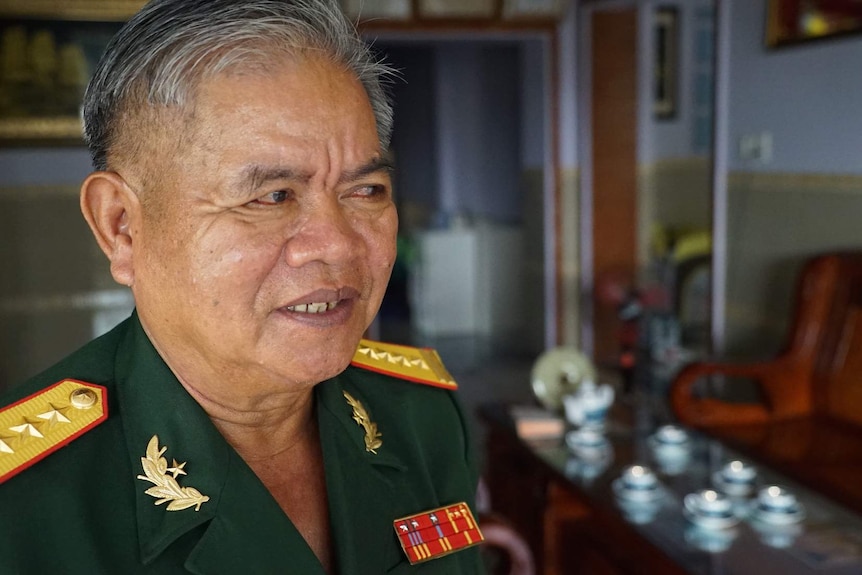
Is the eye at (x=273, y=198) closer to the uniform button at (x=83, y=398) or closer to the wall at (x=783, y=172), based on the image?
the uniform button at (x=83, y=398)

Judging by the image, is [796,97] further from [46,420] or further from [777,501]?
[46,420]

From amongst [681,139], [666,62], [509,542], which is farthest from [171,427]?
[666,62]

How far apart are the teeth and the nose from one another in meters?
0.04

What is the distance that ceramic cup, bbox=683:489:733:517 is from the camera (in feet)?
6.64

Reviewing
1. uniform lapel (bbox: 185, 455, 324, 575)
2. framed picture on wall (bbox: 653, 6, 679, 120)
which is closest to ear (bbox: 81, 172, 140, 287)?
uniform lapel (bbox: 185, 455, 324, 575)

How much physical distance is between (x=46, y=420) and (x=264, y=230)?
10.8 inches

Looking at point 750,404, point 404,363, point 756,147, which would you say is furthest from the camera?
point 756,147

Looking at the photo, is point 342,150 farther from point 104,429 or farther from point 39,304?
point 39,304

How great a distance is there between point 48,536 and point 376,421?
44 cm

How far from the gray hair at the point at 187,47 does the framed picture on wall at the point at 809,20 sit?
2857mm

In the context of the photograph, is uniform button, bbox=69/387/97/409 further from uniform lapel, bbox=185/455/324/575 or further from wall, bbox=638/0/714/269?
wall, bbox=638/0/714/269

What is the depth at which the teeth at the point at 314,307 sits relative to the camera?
84 centimetres

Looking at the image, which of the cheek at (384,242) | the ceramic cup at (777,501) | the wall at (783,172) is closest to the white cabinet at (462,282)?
the wall at (783,172)

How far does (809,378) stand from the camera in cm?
317
